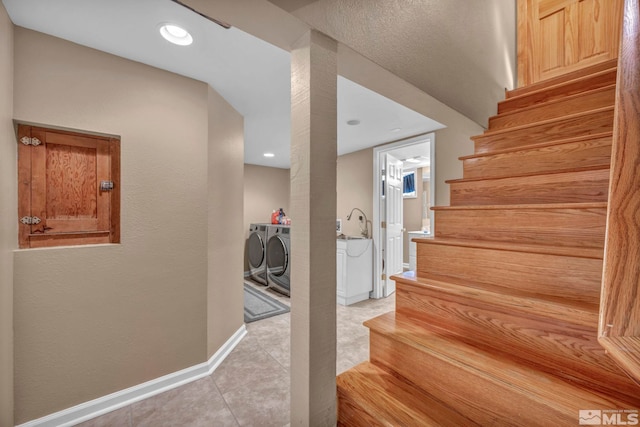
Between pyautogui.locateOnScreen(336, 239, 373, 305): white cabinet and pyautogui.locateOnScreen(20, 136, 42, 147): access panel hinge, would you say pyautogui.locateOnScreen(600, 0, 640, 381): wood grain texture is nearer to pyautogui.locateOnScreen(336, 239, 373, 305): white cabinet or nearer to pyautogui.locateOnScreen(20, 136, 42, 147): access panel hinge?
pyautogui.locateOnScreen(20, 136, 42, 147): access panel hinge

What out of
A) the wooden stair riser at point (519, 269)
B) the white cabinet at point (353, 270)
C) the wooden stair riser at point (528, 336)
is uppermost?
the wooden stair riser at point (519, 269)

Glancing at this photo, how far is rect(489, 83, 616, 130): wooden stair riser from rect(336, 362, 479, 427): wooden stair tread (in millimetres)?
1823

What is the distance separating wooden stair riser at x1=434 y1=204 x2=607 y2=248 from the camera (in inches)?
38.9

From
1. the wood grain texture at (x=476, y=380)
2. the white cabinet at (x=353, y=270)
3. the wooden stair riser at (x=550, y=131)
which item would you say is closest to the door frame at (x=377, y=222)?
the white cabinet at (x=353, y=270)

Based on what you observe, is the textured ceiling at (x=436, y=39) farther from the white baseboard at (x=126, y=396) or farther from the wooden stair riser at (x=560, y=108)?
the white baseboard at (x=126, y=396)

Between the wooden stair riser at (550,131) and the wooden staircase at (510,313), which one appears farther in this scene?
the wooden stair riser at (550,131)

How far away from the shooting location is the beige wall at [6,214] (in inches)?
46.9

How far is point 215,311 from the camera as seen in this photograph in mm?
2041


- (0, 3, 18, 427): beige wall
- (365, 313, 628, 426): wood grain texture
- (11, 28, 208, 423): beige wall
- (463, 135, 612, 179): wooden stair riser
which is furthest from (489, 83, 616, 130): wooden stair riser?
(0, 3, 18, 427): beige wall

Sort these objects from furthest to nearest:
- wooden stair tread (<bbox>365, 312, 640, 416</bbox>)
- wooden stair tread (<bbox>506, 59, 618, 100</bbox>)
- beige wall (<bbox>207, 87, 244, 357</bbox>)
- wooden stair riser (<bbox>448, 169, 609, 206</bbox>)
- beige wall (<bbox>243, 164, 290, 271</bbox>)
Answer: beige wall (<bbox>243, 164, 290, 271</bbox>) → beige wall (<bbox>207, 87, 244, 357</bbox>) → wooden stair tread (<bbox>506, 59, 618, 100</bbox>) → wooden stair riser (<bbox>448, 169, 609, 206</bbox>) → wooden stair tread (<bbox>365, 312, 640, 416</bbox>)

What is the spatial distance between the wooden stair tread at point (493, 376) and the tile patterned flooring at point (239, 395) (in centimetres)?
99

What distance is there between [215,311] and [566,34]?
393 centimetres

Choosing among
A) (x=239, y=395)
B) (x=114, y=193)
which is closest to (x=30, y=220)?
(x=114, y=193)

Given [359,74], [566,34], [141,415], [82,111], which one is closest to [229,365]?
[141,415]
